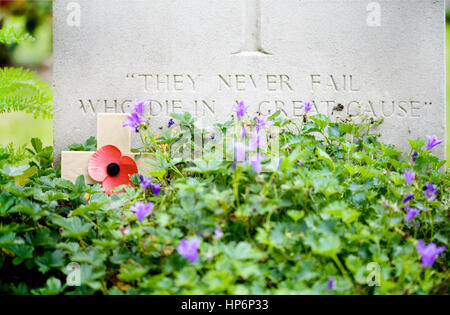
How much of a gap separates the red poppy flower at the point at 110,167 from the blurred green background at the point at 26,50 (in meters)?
2.98

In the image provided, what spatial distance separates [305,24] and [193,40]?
0.80 m

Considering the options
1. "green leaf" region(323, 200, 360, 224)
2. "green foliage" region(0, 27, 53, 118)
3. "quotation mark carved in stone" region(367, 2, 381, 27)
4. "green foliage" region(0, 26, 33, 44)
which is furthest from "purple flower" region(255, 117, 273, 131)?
"green foliage" region(0, 26, 33, 44)

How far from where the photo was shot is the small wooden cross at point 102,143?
8.10 ft

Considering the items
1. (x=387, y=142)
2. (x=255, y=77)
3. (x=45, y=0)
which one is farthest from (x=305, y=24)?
(x=45, y=0)

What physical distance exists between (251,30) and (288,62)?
13.7 inches

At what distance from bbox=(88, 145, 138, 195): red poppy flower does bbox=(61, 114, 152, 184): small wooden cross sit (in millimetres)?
46

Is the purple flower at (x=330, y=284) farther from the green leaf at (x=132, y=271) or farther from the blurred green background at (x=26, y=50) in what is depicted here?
the blurred green background at (x=26, y=50)

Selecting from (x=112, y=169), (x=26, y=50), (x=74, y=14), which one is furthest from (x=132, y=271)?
(x=26, y=50)

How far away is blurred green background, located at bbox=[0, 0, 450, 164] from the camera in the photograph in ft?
16.8

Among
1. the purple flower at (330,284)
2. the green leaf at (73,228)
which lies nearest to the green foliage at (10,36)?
the green leaf at (73,228)

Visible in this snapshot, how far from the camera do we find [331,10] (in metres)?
2.73

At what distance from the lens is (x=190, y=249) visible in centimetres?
123

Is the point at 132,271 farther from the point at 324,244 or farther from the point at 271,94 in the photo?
the point at 271,94
